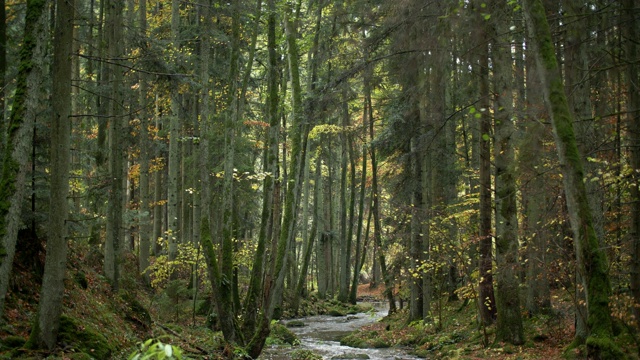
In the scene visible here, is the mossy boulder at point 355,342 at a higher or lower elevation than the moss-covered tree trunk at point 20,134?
lower

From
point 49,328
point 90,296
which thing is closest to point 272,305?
point 90,296

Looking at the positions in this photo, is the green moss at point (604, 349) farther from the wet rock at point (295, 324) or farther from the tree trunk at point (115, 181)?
the wet rock at point (295, 324)

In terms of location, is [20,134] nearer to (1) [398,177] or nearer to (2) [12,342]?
(2) [12,342]

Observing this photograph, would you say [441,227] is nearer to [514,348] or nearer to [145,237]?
[514,348]

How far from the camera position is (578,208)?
6.54m

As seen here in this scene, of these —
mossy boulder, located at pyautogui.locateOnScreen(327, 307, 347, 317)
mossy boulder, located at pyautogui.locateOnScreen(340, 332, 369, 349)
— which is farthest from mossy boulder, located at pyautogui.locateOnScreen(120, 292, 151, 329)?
mossy boulder, located at pyautogui.locateOnScreen(327, 307, 347, 317)

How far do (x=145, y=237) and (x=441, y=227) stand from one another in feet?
33.0

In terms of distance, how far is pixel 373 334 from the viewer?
1717cm

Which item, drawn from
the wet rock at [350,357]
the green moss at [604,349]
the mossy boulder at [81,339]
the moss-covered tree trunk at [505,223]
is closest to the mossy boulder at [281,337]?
the wet rock at [350,357]

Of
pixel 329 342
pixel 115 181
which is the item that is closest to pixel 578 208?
pixel 115 181

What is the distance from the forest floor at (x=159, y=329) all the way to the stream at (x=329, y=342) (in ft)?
2.26

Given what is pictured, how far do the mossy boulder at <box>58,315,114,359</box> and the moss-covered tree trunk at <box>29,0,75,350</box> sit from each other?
29 centimetres

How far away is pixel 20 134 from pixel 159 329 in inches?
232

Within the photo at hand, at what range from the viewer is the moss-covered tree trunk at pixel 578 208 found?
6355 mm
